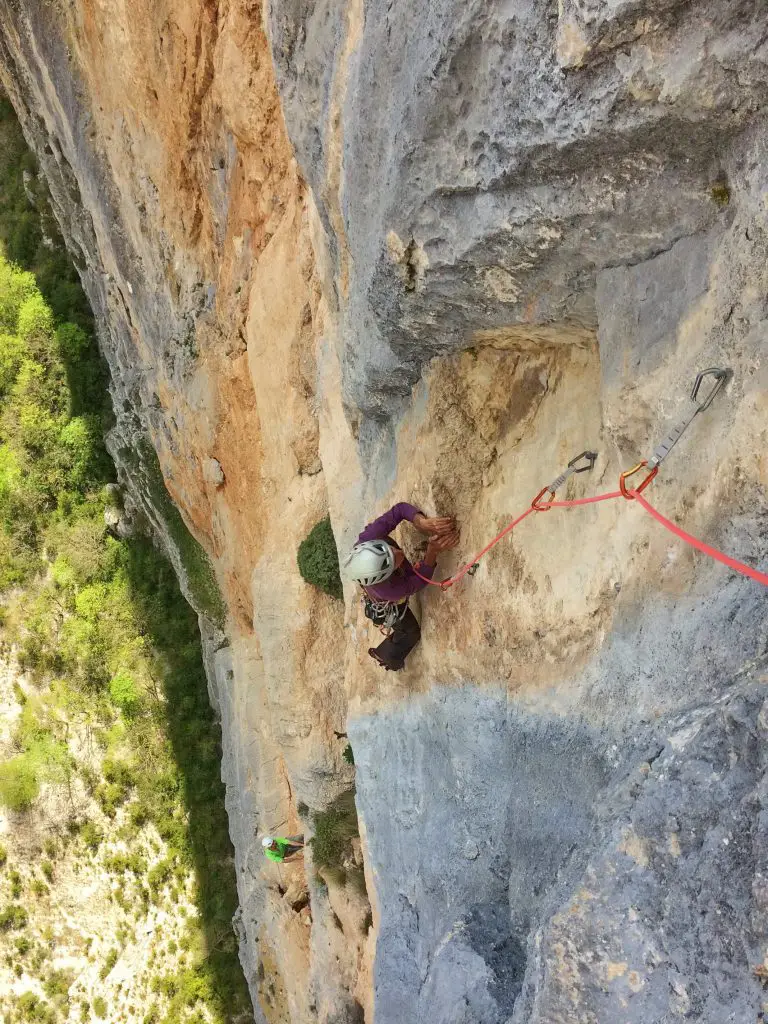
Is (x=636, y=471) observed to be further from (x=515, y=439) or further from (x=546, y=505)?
(x=515, y=439)

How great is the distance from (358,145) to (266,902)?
35.4 ft

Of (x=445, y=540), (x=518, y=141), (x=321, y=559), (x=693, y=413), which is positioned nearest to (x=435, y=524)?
(x=445, y=540)

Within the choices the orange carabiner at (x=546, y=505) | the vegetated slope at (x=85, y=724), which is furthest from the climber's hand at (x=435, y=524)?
the vegetated slope at (x=85, y=724)

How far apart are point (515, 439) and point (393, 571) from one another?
1.46 m

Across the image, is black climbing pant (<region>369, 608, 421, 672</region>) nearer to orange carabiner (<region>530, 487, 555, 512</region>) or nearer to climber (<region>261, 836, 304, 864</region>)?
orange carabiner (<region>530, 487, 555, 512</region>)

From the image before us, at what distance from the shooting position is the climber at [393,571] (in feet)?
20.2

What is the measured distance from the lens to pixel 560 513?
5.05 metres

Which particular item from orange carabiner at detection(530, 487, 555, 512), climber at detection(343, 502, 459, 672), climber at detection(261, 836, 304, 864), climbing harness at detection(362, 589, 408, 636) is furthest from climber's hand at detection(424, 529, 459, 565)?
climber at detection(261, 836, 304, 864)

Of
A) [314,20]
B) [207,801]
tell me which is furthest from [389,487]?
[207,801]

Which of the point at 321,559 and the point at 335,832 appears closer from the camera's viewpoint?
the point at 321,559

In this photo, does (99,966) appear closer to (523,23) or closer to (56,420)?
(56,420)

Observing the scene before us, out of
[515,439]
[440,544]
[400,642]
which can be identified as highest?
[515,439]

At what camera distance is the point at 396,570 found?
254 inches

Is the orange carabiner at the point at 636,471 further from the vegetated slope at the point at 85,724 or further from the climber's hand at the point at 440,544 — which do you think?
the vegetated slope at the point at 85,724
